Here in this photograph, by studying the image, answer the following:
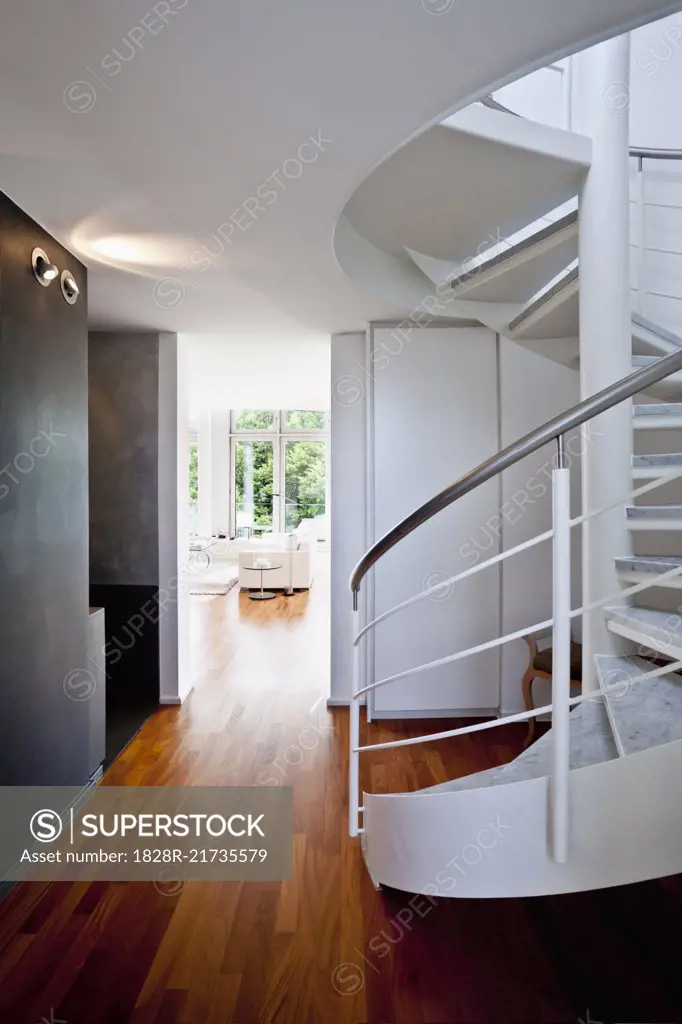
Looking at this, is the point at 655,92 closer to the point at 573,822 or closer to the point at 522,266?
the point at 522,266

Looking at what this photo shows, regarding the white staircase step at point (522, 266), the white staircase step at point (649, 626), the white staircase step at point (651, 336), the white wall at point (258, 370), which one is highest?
the white wall at point (258, 370)

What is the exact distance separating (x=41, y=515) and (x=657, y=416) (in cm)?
253

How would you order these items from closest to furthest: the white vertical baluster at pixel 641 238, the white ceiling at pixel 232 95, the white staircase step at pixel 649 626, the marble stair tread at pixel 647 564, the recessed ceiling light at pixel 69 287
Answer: the white ceiling at pixel 232 95, the white staircase step at pixel 649 626, the marble stair tread at pixel 647 564, the recessed ceiling light at pixel 69 287, the white vertical baluster at pixel 641 238

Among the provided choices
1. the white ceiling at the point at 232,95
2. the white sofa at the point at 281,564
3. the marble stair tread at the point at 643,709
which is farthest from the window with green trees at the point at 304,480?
the marble stair tread at the point at 643,709

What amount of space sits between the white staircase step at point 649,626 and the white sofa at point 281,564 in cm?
630

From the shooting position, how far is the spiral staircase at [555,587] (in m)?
1.46

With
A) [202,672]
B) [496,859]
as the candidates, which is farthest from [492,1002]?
[202,672]

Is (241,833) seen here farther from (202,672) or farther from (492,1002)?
(202,672)

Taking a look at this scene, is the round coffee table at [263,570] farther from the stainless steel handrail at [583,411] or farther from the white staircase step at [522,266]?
the stainless steel handrail at [583,411]

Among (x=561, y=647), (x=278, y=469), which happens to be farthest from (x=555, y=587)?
(x=278, y=469)

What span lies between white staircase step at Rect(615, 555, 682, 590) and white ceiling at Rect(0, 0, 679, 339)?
4.85 feet

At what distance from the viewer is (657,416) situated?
2.42m

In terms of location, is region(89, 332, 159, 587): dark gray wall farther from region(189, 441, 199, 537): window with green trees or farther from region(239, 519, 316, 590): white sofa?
region(189, 441, 199, 537): window with green trees

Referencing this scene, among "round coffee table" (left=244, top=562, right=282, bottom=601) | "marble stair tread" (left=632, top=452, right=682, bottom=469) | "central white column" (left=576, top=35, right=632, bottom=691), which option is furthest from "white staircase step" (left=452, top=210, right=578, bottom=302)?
"round coffee table" (left=244, top=562, right=282, bottom=601)
